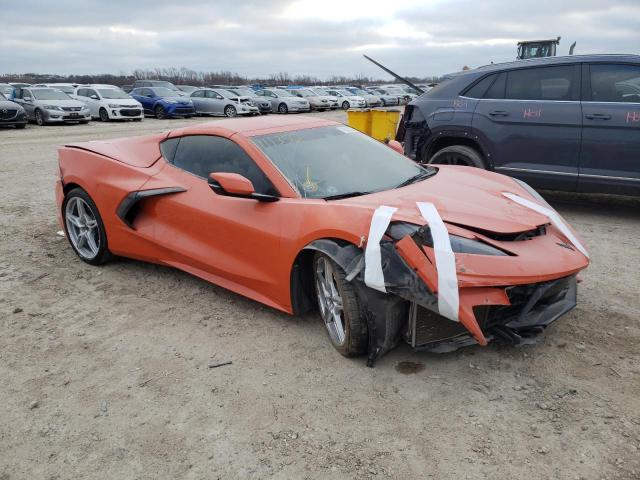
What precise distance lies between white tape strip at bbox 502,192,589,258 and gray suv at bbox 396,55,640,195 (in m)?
2.56

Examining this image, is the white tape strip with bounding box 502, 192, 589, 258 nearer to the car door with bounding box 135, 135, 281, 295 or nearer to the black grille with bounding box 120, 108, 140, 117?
the car door with bounding box 135, 135, 281, 295

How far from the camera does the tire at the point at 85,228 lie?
4594mm

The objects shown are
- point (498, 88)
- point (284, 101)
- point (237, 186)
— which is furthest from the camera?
point (284, 101)

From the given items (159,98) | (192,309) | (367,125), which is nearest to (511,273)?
(192,309)


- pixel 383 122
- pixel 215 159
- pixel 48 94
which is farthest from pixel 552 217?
pixel 48 94

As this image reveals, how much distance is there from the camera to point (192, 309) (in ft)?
12.7

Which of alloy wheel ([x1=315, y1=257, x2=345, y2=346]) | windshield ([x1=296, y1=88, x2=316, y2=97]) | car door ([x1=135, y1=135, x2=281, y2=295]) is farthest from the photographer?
windshield ([x1=296, y1=88, x2=316, y2=97])

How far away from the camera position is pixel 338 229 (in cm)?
298

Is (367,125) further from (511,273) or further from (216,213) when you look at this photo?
(511,273)

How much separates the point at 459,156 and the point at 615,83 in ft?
5.80

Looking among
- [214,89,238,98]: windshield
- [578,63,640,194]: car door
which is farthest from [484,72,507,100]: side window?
[214,89,238,98]: windshield

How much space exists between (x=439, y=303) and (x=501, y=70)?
14.9 feet

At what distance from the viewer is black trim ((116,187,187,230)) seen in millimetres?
4039

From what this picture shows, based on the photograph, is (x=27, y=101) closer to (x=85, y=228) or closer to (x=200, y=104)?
(x=200, y=104)
